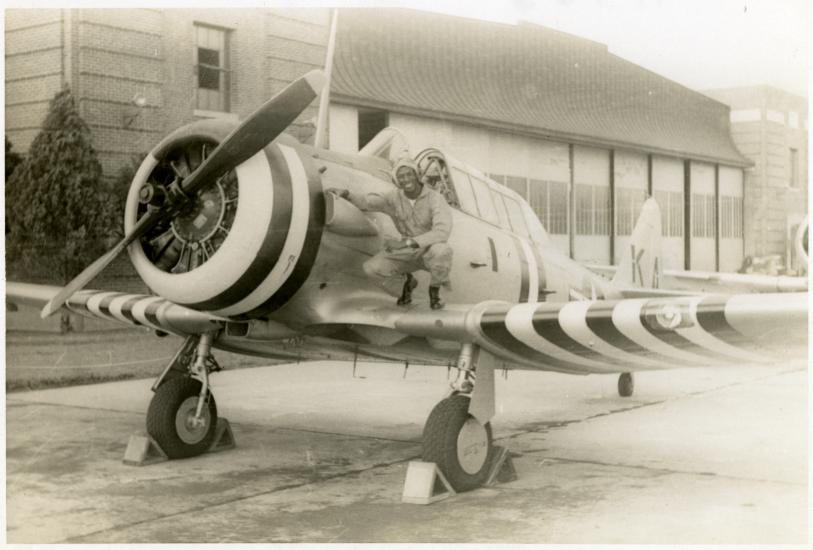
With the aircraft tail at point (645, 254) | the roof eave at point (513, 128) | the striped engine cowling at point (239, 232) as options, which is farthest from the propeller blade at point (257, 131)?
the roof eave at point (513, 128)

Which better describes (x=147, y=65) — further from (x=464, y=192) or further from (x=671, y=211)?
(x=671, y=211)

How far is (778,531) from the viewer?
15.0ft

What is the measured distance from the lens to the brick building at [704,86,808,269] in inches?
223

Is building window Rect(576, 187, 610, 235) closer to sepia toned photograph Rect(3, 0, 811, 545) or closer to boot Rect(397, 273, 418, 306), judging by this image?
sepia toned photograph Rect(3, 0, 811, 545)

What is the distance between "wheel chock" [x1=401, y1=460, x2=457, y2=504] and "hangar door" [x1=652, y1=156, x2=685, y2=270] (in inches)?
226

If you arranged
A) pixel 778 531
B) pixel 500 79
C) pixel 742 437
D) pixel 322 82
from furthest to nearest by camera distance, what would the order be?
1. pixel 500 79
2. pixel 742 437
3. pixel 322 82
4. pixel 778 531

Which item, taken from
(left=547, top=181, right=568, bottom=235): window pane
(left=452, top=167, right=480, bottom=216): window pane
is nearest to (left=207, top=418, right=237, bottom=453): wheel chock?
(left=452, top=167, right=480, bottom=216): window pane

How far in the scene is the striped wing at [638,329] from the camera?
4.69 metres

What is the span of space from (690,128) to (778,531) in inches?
256

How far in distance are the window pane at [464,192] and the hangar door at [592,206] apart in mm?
4804

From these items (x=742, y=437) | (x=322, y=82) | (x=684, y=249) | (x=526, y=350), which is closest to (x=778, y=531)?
(x=526, y=350)

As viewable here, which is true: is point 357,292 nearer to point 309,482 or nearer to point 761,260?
point 309,482

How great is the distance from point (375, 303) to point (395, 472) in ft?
3.80

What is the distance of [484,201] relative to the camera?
21.2 feet
